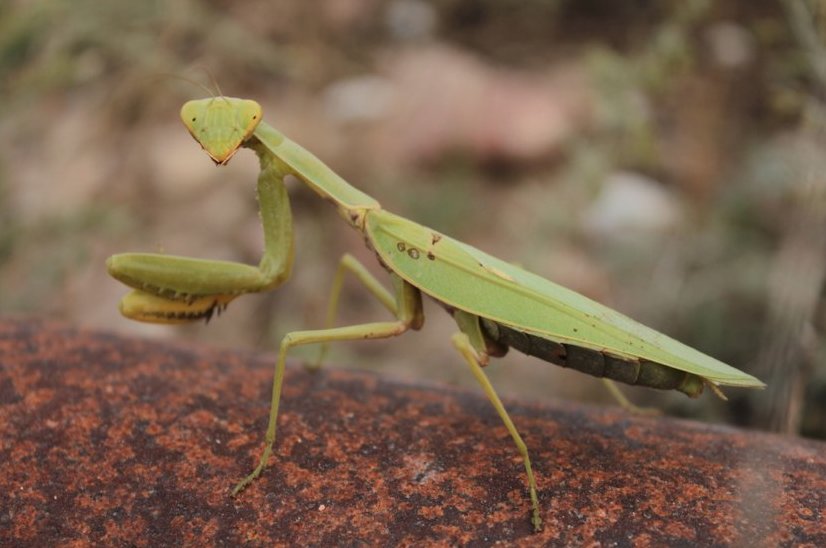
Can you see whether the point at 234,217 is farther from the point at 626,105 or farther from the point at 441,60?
the point at 626,105

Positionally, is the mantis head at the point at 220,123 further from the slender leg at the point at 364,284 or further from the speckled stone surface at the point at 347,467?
the speckled stone surface at the point at 347,467

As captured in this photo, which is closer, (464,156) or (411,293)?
(411,293)

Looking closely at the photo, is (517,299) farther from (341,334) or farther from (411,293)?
(341,334)

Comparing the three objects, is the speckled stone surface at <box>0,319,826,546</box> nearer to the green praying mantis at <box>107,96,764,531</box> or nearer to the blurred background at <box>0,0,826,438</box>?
the green praying mantis at <box>107,96,764,531</box>

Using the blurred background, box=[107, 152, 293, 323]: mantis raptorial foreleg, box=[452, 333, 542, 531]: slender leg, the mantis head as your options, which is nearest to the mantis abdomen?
box=[452, 333, 542, 531]: slender leg

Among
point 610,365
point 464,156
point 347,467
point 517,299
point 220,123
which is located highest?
point 464,156

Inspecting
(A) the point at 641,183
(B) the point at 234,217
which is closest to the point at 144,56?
(B) the point at 234,217

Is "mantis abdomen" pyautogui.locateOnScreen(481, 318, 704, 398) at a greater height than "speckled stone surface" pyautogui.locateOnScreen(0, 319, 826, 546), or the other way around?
"mantis abdomen" pyautogui.locateOnScreen(481, 318, 704, 398)

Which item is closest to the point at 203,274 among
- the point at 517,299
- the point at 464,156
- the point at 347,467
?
the point at 347,467
